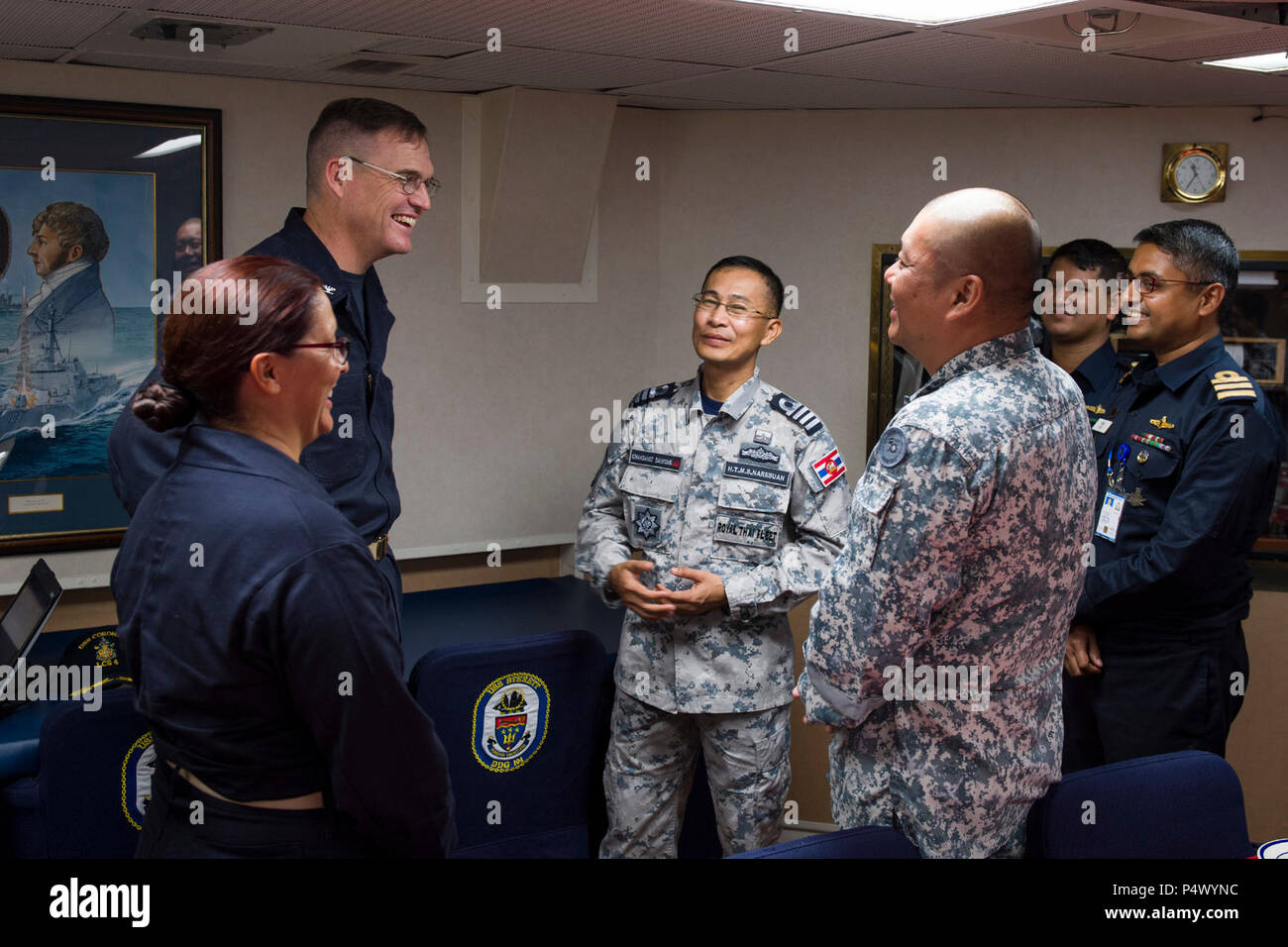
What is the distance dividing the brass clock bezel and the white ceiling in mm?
138

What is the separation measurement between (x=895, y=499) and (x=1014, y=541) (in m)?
0.18

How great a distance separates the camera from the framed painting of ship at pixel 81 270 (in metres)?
2.99

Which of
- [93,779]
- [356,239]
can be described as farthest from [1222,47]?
[93,779]

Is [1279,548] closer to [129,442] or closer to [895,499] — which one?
[895,499]

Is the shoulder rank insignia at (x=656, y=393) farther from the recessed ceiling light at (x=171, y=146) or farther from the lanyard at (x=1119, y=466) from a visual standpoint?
the recessed ceiling light at (x=171, y=146)

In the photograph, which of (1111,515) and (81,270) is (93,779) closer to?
(81,270)

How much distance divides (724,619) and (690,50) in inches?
51.2

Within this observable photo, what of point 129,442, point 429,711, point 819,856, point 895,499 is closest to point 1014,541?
point 895,499

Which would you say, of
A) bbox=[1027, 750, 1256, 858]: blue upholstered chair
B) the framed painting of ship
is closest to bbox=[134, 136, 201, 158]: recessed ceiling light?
the framed painting of ship

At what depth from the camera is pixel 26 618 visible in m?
2.52

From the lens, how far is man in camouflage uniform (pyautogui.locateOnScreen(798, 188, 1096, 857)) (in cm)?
153

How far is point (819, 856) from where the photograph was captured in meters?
1.46

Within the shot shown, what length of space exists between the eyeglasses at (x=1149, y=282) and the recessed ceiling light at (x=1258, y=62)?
0.64m

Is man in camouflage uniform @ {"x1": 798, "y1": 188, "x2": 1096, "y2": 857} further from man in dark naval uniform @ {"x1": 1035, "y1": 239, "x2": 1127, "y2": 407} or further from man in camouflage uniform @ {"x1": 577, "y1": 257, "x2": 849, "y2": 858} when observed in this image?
man in dark naval uniform @ {"x1": 1035, "y1": 239, "x2": 1127, "y2": 407}
